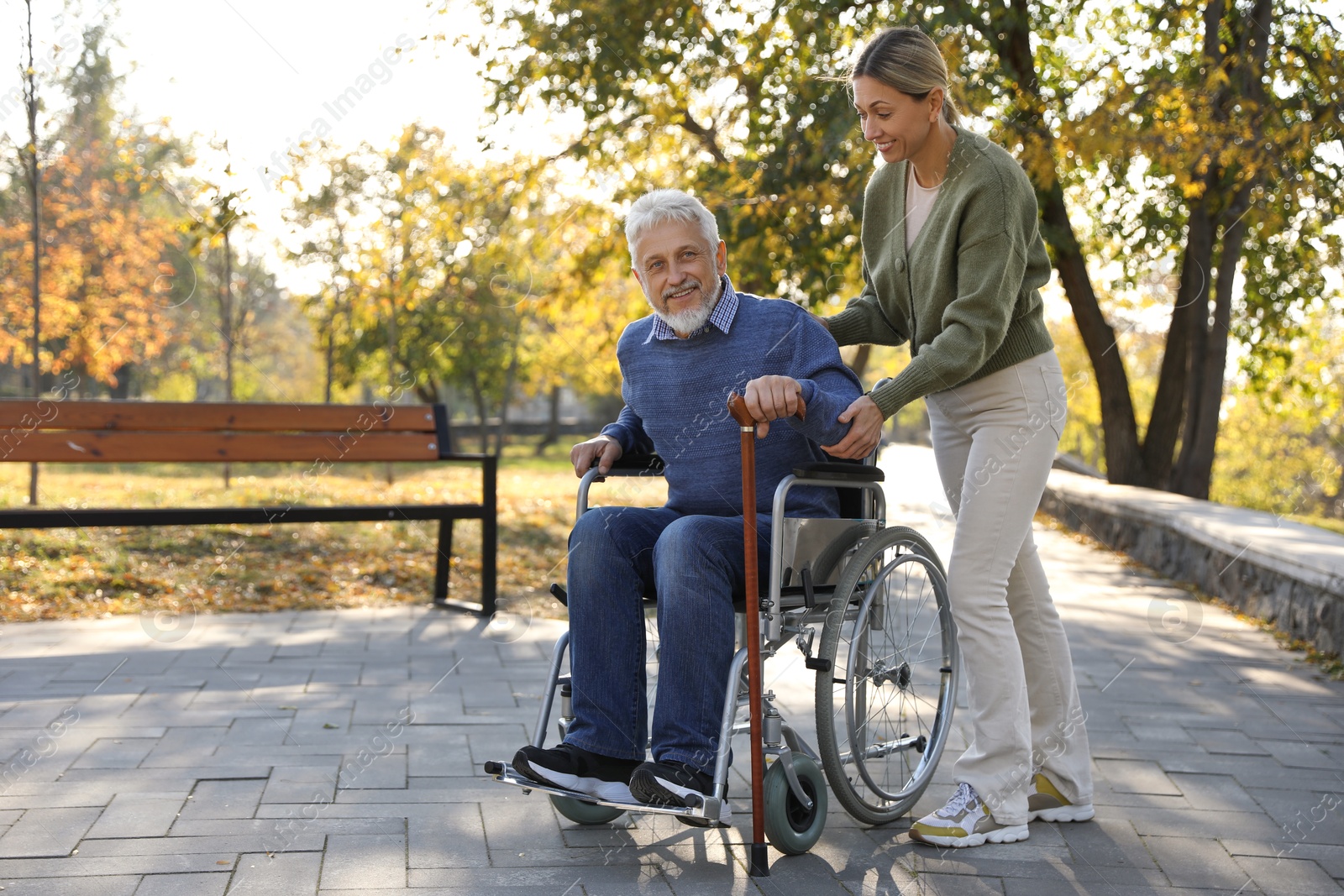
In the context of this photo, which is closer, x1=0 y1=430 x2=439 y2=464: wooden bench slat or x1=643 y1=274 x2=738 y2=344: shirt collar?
x1=643 y1=274 x2=738 y2=344: shirt collar

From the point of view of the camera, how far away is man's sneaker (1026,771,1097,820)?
9.14 ft

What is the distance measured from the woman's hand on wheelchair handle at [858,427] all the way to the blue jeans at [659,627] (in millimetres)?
241

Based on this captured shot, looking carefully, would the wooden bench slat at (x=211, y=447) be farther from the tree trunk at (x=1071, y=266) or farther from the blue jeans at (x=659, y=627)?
the tree trunk at (x=1071, y=266)

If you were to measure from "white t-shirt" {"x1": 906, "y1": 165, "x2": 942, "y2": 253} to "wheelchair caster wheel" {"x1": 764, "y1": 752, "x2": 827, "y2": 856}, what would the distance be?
1.16 m

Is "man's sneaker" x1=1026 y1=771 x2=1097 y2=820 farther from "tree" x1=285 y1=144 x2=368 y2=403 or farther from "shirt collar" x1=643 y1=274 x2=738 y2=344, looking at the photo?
"tree" x1=285 y1=144 x2=368 y2=403

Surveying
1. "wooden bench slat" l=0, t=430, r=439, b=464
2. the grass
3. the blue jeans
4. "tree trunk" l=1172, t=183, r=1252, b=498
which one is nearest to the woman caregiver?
the blue jeans

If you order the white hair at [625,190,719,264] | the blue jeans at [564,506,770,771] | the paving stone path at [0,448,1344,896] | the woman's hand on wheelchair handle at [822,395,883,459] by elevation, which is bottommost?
the paving stone path at [0,448,1344,896]

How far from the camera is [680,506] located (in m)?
2.77

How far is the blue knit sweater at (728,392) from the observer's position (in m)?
2.66

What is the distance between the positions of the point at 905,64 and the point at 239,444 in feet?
11.9

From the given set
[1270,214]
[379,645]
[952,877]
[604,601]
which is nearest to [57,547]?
[379,645]

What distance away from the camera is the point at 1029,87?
8.73m

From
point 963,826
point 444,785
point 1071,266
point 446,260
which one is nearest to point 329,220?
point 446,260

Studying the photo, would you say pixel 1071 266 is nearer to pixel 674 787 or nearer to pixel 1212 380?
pixel 1212 380
